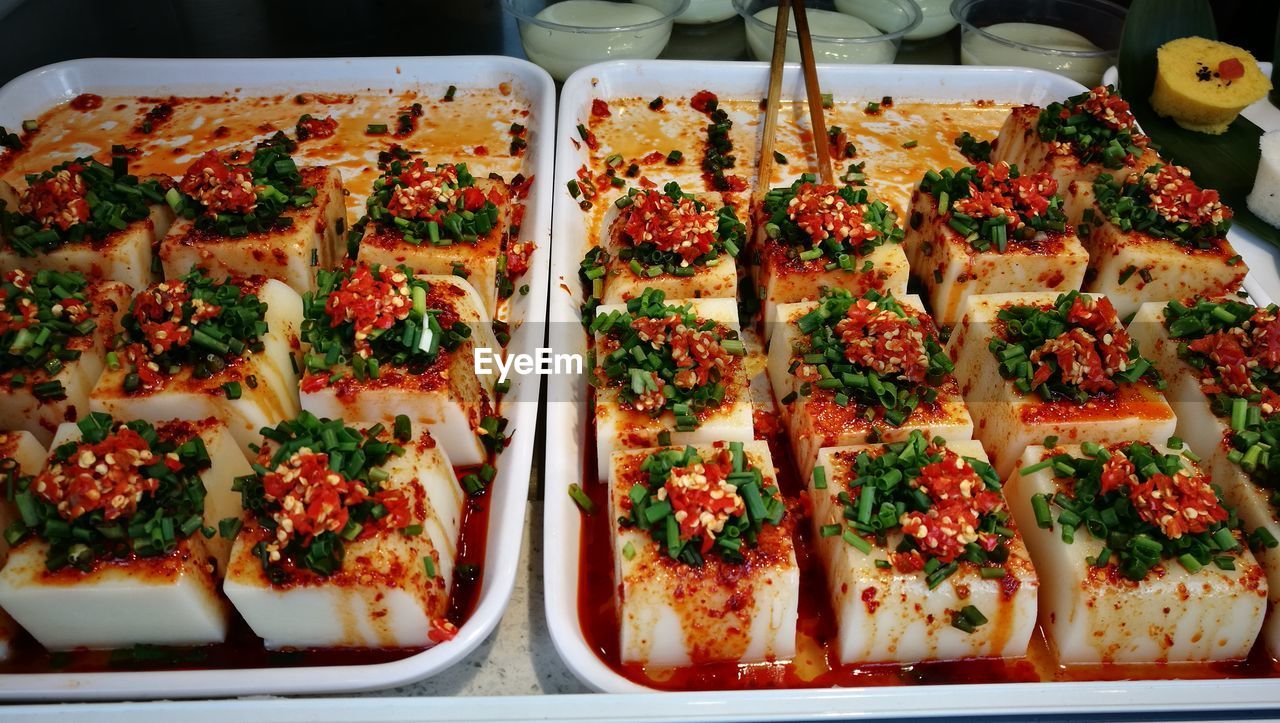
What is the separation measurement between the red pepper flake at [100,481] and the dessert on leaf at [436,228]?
4.20ft

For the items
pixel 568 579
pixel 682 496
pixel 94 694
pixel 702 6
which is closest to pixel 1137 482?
pixel 682 496

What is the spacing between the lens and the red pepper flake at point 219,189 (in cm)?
344

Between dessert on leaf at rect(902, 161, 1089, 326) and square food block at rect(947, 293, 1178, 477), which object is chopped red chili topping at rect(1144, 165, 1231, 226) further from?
square food block at rect(947, 293, 1178, 477)

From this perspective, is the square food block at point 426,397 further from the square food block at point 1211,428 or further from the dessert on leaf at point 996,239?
the square food block at point 1211,428

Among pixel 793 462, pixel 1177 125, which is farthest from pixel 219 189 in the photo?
pixel 1177 125

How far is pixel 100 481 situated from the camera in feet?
7.95

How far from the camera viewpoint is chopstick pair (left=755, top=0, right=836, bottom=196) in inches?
163

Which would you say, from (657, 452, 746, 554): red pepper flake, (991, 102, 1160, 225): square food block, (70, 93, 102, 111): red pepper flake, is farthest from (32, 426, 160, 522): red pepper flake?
(991, 102, 1160, 225): square food block

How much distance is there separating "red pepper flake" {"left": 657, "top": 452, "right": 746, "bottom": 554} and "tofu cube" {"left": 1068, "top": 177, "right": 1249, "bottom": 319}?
7.11 ft

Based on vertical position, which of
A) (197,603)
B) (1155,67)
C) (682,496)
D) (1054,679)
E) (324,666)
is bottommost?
(1054,679)

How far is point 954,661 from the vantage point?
261 centimetres

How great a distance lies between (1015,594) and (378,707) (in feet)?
5.81

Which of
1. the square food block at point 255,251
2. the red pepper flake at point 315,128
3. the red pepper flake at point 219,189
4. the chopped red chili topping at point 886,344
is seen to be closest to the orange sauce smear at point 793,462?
the chopped red chili topping at point 886,344

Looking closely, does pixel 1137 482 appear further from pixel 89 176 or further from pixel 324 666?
pixel 89 176
